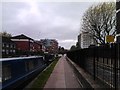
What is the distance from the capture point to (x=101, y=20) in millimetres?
60438

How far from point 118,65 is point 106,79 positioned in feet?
6.85

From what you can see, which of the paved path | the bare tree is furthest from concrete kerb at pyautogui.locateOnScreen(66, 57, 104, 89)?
the bare tree

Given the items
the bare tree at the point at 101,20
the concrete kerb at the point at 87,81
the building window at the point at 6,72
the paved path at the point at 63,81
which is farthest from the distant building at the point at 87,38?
the building window at the point at 6,72

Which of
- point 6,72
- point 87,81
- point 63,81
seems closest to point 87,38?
point 63,81

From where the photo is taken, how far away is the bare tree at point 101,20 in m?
59.7

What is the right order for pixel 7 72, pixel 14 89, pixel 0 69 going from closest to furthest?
pixel 0 69 → pixel 7 72 → pixel 14 89

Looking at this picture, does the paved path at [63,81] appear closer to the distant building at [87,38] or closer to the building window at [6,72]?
the building window at [6,72]

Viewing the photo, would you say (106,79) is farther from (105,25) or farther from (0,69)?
(105,25)

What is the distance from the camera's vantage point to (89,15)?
2425 inches

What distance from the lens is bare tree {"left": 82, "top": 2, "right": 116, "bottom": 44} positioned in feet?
196

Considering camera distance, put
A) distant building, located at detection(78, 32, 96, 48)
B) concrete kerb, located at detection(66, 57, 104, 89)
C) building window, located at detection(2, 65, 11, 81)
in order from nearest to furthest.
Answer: concrete kerb, located at detection(66, 57, 104, 89)
building window, located at detection(2, 65, 11, 81)
distant building, located at detection(78, 32, 96, 48)

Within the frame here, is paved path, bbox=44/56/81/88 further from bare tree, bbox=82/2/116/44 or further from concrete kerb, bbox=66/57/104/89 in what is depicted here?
bare tree, bbox=82/2/116/44

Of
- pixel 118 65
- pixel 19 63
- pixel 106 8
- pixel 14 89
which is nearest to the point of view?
pixel 118 65

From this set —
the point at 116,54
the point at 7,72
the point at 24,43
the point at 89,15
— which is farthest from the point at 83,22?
the point at 116,54
